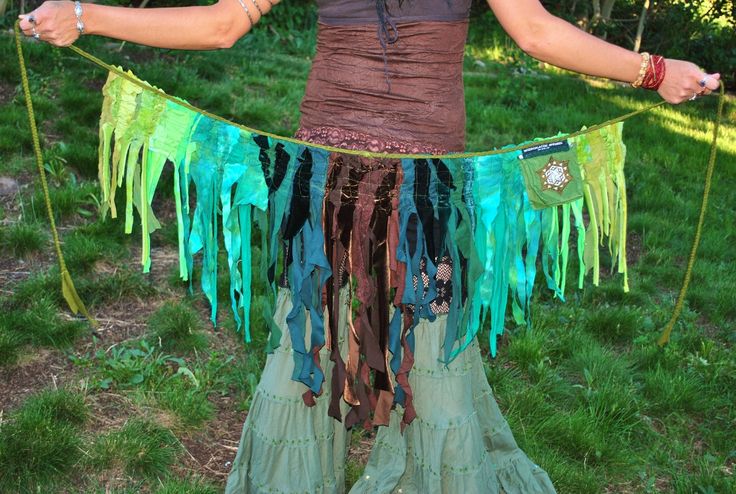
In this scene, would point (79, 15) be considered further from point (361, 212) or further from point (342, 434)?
point (342, 434)

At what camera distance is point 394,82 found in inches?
79.5

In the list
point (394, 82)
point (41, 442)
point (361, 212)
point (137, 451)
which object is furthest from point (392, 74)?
point (41, 442)

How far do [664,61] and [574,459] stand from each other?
1448 millimetres

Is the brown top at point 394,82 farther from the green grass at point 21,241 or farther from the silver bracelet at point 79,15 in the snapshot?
the green grass at point 21,241

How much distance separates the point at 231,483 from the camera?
245 centimetres

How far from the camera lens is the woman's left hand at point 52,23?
1.84 meters

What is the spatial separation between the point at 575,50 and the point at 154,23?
938 mm

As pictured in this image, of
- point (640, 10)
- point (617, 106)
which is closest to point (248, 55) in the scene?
point (617, 106)

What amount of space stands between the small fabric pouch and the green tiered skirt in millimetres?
410

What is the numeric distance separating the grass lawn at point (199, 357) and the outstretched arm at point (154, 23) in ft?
4.47

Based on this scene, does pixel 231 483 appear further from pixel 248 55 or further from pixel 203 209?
pixel 248 55

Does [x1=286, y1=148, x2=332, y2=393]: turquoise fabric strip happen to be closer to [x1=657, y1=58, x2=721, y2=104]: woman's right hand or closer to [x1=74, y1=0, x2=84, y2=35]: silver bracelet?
[x1=74, y1=0, x2=84, y2=35]: silver bracelet

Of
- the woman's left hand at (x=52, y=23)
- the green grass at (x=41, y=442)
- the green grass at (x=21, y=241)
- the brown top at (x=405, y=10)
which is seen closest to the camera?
the woman's left hand at (x=52, y=23)

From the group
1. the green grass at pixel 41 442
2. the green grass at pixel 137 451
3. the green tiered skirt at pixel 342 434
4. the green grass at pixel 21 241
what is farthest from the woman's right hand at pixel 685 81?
the green grass at pixel 21 241
